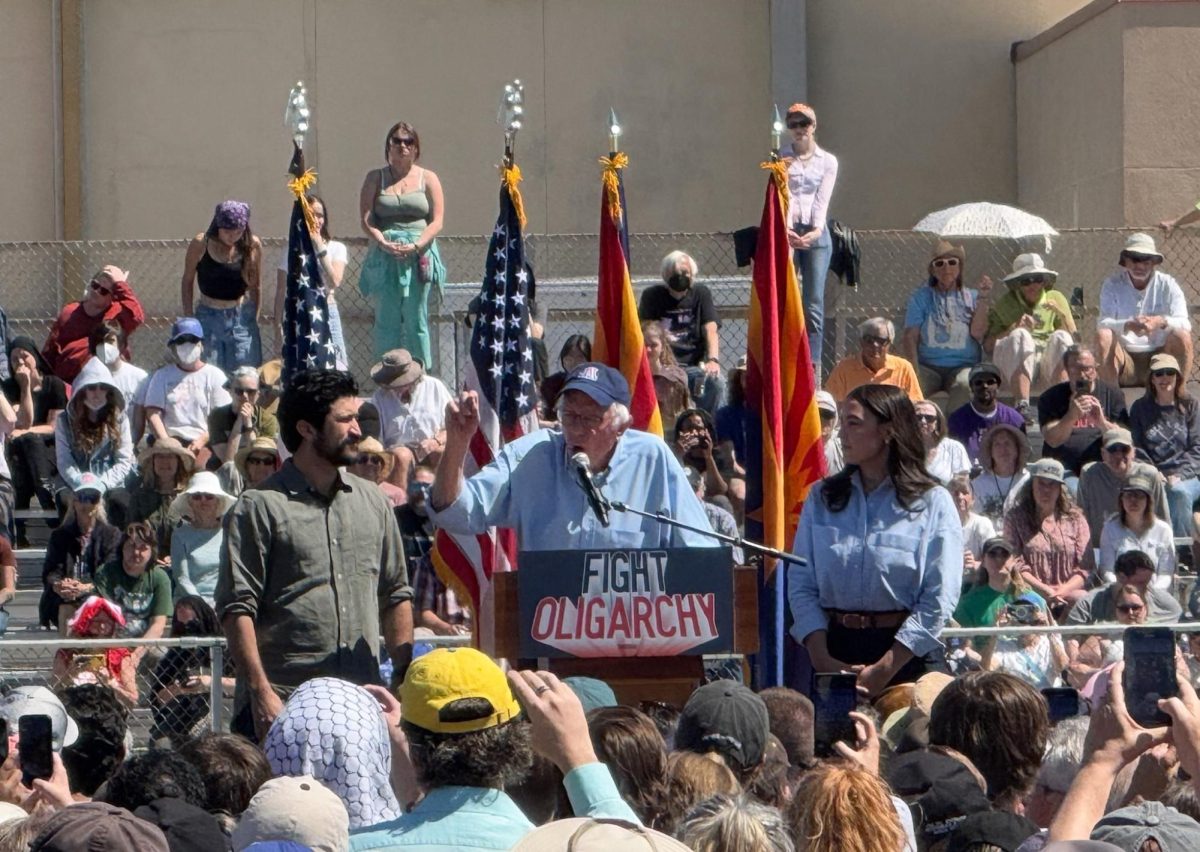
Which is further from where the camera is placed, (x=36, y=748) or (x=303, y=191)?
(x=303, y=191)

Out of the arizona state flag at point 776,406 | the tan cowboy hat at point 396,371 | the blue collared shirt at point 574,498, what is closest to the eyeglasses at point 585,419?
the blue collared shirt at point 574,498

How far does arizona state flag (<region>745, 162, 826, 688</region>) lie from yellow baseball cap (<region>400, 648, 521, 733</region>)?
15.0 feet

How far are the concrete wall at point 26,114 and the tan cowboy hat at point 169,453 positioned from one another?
986 cm

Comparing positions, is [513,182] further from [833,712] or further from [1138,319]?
[1138,319]

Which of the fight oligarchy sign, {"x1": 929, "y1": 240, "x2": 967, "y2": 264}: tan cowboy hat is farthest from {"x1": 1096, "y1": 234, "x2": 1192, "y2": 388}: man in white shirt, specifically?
the fight oligarchy sign

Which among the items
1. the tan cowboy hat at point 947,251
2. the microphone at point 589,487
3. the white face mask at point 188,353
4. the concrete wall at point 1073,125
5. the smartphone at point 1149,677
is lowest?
the smartphone at point 1149,677

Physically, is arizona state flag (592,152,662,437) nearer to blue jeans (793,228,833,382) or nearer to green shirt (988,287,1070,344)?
blue jeans (793,228,833,382)

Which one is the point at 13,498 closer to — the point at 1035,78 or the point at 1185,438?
the point at 1185,438

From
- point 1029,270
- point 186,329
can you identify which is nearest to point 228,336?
point 186,329

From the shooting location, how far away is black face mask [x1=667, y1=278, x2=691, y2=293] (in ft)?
49.3

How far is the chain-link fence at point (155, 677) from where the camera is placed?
28.7 feet

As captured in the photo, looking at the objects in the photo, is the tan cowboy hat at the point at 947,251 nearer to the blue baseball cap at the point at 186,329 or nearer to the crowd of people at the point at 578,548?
the crowd of people at the point at 578,548

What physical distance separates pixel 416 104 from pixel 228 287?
286 inches

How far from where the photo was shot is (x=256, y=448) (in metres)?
12.2
